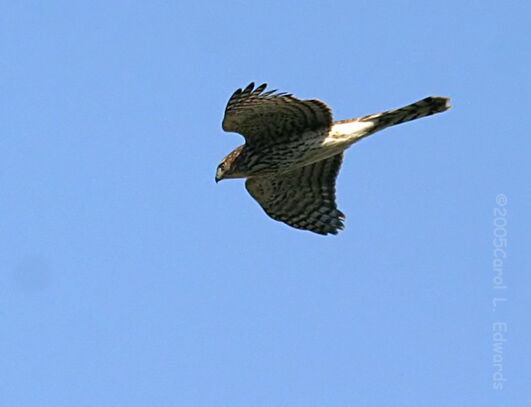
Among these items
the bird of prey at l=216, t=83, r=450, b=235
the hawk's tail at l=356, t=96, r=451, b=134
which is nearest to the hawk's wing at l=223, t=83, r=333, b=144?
the bird of prey at l=216, t=83, r=450, b=235

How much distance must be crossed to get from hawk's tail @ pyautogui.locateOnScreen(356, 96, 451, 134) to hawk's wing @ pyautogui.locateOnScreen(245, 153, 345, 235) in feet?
5.43

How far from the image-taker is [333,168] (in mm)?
16938

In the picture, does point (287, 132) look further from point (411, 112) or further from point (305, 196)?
point (305, 196)

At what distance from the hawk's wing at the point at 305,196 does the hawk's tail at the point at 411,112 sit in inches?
65.1

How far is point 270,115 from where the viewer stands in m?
15.4

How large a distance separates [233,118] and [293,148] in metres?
0.84

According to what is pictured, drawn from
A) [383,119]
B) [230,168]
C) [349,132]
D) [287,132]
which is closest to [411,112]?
[383,119]

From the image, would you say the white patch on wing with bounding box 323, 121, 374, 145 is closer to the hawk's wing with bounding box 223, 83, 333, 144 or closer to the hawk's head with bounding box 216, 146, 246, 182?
the hawk's wing with bounding box 223, 83, 333, 144

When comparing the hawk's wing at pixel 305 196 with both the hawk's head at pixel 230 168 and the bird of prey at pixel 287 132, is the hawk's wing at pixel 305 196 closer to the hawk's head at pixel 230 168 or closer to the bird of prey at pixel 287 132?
the bird of prey at pixel 287 132

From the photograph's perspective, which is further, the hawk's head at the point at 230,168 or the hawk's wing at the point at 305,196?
the hawk's wing at the point at 305,196

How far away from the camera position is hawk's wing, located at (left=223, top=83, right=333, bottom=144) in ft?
49.0

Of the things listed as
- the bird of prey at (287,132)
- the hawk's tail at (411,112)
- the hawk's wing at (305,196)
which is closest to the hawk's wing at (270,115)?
the bird of prey at (287,132)

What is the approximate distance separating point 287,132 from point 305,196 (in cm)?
182

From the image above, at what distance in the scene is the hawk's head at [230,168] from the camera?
16078 millimetres
